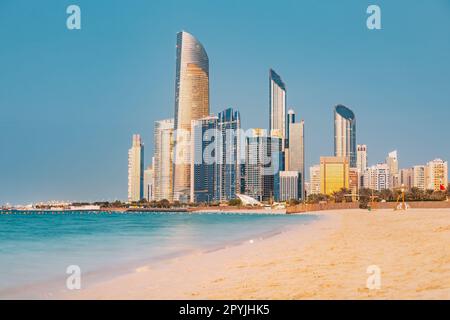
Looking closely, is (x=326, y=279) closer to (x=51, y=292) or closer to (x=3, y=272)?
(x=51, y=292)

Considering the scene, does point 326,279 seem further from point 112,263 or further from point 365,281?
point 112,263

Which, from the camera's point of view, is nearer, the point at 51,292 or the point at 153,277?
the point at 51,292

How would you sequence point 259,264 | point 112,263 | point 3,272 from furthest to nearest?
1. point 112,263
2. point 3,272
3. point 259,264

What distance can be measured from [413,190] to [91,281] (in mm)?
132268

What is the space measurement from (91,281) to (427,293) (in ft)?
23.8

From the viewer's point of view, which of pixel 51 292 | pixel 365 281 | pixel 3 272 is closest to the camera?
pixel 365 281

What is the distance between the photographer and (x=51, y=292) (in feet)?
33.9
